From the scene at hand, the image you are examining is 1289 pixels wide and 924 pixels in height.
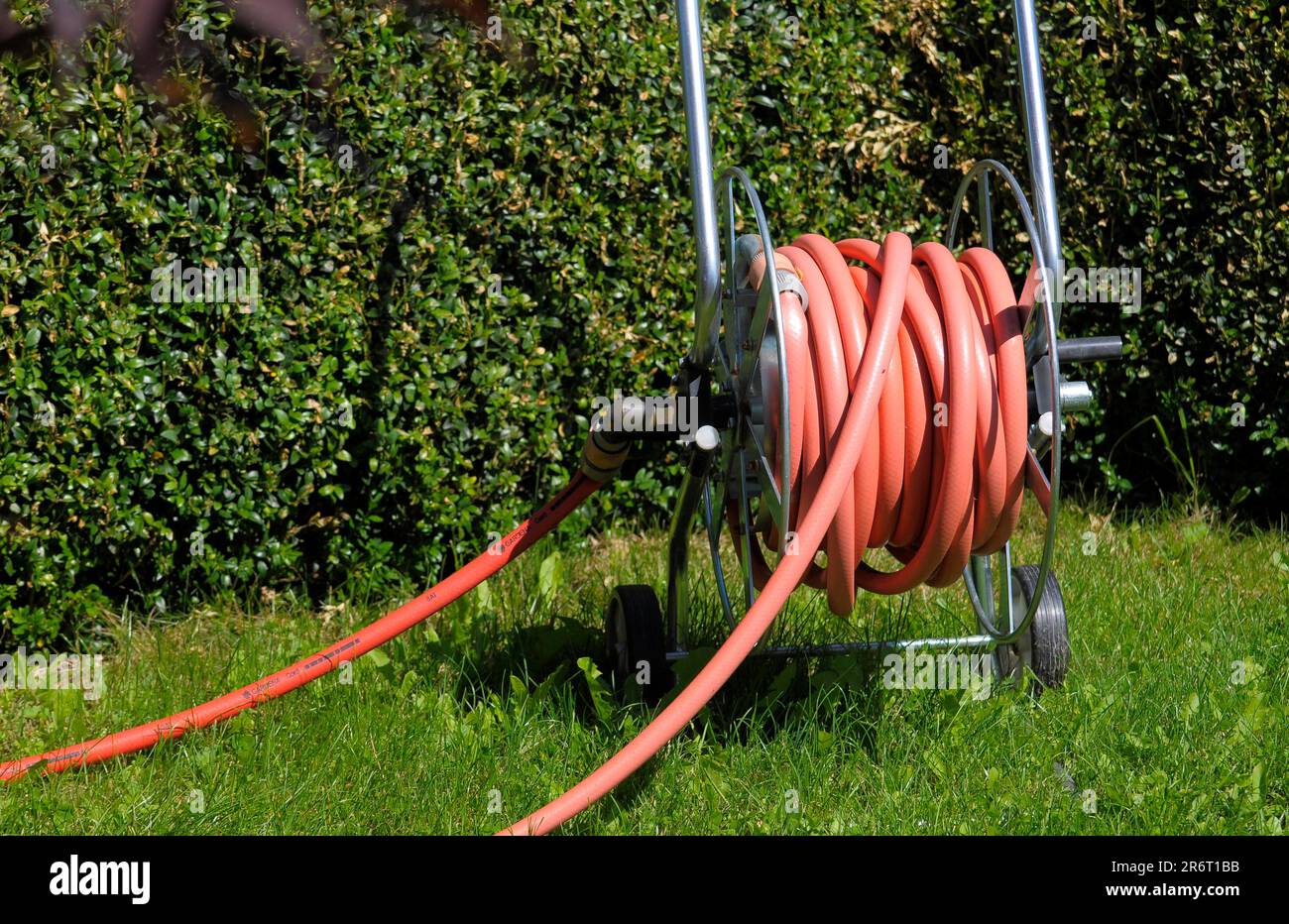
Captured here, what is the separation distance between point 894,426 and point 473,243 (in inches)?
82.1

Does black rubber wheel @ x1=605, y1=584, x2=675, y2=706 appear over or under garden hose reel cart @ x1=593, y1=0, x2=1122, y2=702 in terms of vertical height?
under

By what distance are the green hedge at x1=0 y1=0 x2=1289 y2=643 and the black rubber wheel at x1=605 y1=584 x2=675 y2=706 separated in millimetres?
1132

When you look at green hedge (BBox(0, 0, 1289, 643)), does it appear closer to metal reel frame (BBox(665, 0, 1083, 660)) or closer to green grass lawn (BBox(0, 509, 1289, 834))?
green grass lawn (BBox(0, 509, 1289, 834))

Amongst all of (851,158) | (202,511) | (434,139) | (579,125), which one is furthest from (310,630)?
(851,158)

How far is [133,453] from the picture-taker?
3916mm

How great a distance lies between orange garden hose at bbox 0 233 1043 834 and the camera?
2.59 metres

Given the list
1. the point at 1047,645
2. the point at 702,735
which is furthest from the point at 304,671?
the point at 1047,645

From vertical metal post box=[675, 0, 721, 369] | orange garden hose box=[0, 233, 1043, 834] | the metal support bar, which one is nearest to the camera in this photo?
orange garden hose box=[0, 233, 1043, 834]

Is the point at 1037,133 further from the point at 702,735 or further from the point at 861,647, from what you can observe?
the point at 702,735

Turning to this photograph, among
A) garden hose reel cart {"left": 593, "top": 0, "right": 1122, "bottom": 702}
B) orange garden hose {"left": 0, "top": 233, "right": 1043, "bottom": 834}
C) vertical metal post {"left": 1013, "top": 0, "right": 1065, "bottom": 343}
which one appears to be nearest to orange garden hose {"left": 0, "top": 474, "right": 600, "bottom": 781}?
garden hose reel cart {"left": 593, "top": 0, "right": 1122, "bottom": 702}

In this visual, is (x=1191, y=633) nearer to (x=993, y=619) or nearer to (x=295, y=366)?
(x=993, y=619)

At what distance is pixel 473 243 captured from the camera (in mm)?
4398

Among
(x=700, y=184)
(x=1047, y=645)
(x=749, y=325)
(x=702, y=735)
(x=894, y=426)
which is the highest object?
(x=700, y=184)
